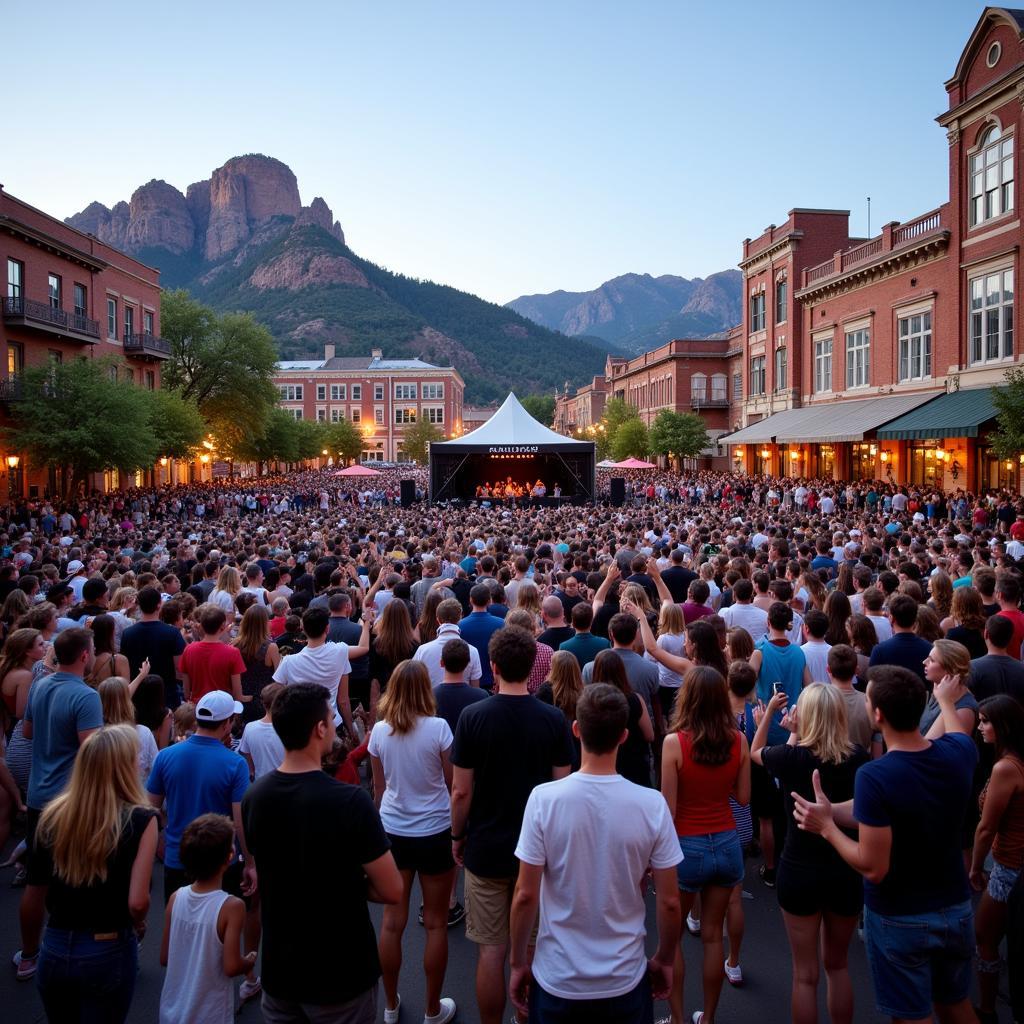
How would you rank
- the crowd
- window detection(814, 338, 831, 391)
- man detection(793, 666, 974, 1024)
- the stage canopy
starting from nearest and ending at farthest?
the crowd, man detection(793, 666, 974, 1024), the stage canopy, window detection(814, 338, 831, 391)

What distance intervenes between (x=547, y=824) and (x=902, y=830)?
1.48 meters

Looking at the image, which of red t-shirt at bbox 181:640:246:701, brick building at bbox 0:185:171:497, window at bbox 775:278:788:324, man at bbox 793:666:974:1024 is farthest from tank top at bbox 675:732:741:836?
window at bbox 775:278:788:324

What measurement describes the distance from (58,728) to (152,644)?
6.97 ft

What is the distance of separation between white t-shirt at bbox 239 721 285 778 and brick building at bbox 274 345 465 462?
90645 millimetres

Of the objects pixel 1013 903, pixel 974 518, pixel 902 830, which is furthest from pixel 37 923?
pixel 974 518

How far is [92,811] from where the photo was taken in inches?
119

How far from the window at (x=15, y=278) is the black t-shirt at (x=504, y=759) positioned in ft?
105

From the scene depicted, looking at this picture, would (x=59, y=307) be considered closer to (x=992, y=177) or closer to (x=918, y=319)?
(x=918, y=319)

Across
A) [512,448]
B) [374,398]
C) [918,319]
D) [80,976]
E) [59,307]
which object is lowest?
[80,976]

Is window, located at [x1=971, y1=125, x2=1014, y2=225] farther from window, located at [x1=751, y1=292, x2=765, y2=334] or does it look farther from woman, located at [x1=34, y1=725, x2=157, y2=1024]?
woman, located at [x1=34, y1=725, x2=157, y2=1024]

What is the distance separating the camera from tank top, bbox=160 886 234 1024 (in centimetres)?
301

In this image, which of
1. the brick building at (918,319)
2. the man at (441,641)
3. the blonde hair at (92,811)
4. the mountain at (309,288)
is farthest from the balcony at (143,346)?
the mountain at (309,288)

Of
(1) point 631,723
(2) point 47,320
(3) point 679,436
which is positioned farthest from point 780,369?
(1) point 631,723

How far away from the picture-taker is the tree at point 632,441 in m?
50.5
